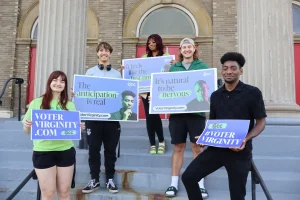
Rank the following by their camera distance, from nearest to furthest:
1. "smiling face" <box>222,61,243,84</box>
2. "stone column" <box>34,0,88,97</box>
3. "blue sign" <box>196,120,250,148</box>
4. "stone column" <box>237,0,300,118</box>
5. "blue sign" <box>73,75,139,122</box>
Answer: "blue sign" <box>196,120,250,148</box>, "smiling face" <box>222,61,243,84</box>, "blue sign" <box>73,75,139,122</box>, "stone column" <box>237,0,300,118</box>, "stone column" <box>34,0,88,97</box>

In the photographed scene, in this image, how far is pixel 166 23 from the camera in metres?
10.6

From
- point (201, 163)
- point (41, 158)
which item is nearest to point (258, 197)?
point (201, 163)

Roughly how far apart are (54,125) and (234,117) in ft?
5.77

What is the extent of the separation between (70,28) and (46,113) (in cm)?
375

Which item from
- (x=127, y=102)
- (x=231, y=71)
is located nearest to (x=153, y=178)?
(x=127, y=102)


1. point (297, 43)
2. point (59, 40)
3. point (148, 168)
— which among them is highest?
point (297, 43)

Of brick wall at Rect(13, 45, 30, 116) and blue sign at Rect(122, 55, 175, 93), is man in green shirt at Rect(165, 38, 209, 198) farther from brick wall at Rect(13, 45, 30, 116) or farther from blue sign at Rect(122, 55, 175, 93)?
brick wall at Rect(13, 45, 30, 116)

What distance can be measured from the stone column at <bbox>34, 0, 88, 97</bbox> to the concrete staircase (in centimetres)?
149

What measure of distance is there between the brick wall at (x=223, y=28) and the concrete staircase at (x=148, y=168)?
5.14 m

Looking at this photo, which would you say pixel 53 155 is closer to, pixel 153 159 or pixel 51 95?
pixel 51 95

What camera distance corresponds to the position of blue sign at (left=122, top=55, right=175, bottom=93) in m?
4.54

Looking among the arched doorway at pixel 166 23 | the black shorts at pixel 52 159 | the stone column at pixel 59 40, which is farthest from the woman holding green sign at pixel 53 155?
the arched doorway at pixel 166 23

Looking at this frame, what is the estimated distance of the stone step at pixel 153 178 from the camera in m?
3.96

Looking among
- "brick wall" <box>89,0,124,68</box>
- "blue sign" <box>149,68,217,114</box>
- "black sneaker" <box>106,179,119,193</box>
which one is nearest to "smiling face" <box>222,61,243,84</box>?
"blue sign" <box>149,68,217,114</box>
